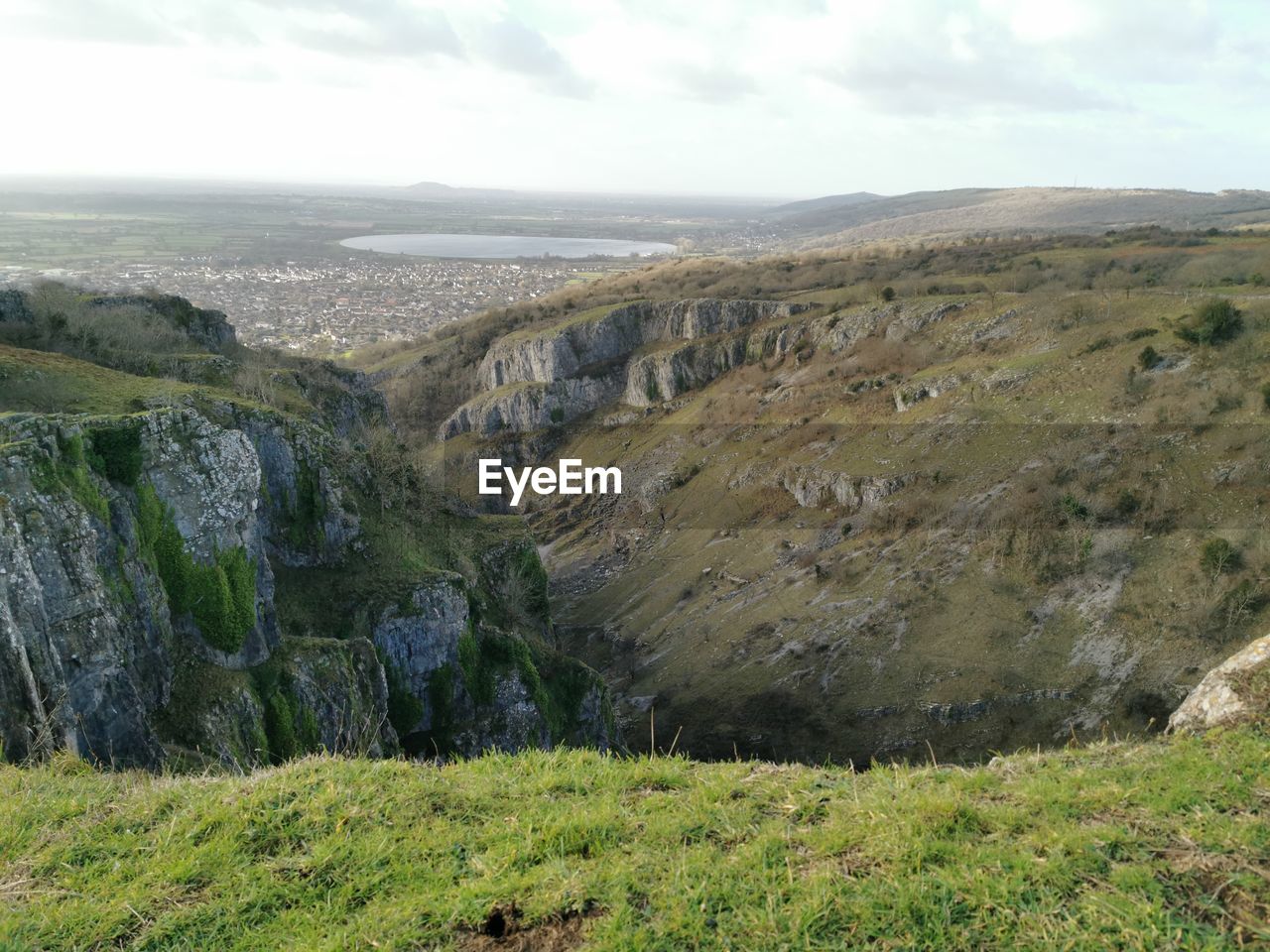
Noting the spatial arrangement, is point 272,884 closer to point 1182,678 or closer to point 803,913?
point 803,913

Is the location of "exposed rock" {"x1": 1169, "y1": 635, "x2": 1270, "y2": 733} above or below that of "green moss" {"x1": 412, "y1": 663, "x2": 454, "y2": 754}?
above

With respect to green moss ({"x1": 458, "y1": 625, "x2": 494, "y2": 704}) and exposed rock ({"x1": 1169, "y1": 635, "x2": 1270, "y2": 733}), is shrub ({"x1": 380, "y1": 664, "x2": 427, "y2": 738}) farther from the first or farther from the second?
exposed rock ({"x1": 1169, "y1": 635, "x2": 1270, "y2": 733})

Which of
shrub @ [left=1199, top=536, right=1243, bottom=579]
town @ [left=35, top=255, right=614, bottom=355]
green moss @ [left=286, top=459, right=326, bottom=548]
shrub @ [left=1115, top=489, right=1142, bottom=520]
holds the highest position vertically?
town @ [left=35, top=255, right=614, bottom=355]

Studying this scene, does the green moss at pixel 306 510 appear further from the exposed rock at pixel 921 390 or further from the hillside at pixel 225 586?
the exposed rock at pixel 921 390

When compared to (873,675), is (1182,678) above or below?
above

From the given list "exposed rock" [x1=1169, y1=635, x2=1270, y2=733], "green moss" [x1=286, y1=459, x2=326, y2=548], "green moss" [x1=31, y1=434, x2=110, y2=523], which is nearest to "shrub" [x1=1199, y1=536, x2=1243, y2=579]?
"exposed rock" [x1=1169, y1=635, x2=1270, y2=733]

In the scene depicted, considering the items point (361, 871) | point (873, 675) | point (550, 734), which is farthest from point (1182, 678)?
point (361, 871)

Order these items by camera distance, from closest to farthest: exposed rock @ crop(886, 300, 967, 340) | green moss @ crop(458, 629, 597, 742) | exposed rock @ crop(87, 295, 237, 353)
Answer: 1. green moss @ crop(458, 629, 597, 742)
2. exposed rock @ crop(87, 295, 237, 353)
3. exposed rock @ crop(886, 300, 967, 340)
